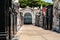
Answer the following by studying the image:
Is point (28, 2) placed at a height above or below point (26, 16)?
above

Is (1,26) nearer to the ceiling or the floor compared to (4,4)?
nearer to the floor

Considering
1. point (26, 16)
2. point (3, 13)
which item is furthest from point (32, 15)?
point (3, 13)

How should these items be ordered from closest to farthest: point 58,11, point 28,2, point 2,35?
point 2,35 < point 58,11 < point 28,2

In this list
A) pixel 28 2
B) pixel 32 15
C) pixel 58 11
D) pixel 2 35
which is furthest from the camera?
pixel 28 2

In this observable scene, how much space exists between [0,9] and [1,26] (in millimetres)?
380

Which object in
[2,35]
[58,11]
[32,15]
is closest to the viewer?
[2,35]

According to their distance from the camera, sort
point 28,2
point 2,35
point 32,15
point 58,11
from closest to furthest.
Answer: point 2,35
point 58,11
point 32,15
point 28,2

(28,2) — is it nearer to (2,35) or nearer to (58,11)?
(58,11)

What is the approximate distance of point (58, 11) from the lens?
2527 centimetres

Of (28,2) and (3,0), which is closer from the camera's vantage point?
(3,0)

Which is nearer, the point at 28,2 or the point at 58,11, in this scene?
the point at 58,11

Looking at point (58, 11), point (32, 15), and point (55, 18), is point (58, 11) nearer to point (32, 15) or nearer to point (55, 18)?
point (55, 18)

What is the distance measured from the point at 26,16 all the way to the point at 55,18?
141 feet

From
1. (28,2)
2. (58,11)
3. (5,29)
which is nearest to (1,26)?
(5,29)
